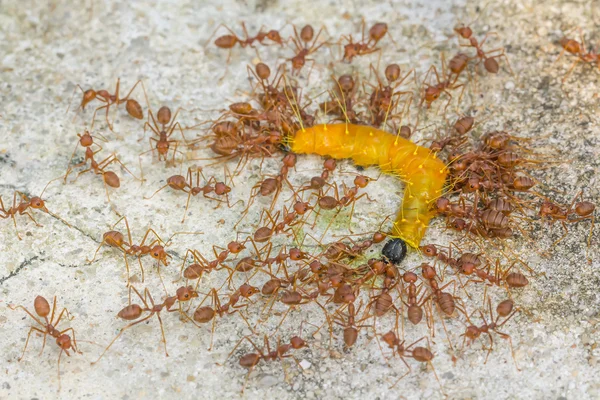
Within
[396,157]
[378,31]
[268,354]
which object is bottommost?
[268,354]

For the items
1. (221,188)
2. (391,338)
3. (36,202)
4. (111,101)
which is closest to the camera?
(391,338)

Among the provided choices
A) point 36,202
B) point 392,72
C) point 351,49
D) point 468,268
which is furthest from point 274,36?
point 468,268

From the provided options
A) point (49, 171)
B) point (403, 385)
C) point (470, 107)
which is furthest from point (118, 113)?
point (403, 385)

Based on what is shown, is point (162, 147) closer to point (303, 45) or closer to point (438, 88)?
point (303, 45)

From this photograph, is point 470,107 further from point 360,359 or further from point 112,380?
point 112,380

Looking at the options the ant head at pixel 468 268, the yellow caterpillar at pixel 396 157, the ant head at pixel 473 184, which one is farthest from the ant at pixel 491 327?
the ant head at pixel 473 184

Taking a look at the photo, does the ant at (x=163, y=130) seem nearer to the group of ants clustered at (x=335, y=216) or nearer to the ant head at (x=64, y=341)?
the group of ants clustered at (x=335, y=216)

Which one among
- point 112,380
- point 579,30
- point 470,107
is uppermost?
point 579,30
